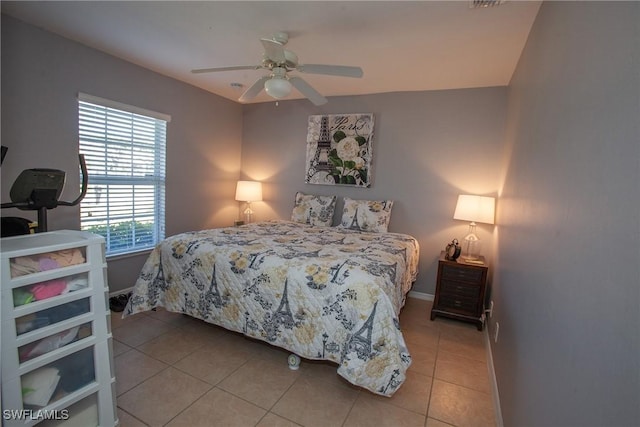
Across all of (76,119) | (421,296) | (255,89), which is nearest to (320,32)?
(255,89)

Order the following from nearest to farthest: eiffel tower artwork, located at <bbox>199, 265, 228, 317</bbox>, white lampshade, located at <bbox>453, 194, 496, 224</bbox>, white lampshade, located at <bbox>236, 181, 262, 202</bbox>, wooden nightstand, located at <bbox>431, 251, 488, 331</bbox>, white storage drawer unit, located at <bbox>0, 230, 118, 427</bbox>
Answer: white storage drawer unit, located at <bbox>0, 230, 118, 427</bbox>, eiffel tower artwork, located at <bbox>199, 265, 228, 317</bbox>, wooden nightstand, located at <bbox>431, 251, 488, 331</bbox>, white lampshade, located at <bbox>453, 194, 496, 224</bbox>, white lampshade, located at <bbox>236, 181, 262, 202</bbox>

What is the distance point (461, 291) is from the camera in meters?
2.87

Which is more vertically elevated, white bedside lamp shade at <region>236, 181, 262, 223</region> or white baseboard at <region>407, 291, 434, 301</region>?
white bedside lamp shade at <region>236, 181, 262, 223</region>

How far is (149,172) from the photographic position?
339 centimetres

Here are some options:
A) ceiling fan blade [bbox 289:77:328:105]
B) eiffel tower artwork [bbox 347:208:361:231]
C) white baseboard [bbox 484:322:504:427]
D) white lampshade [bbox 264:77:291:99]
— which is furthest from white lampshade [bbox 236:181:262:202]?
white baseboard [bbox 484:322:504:427]

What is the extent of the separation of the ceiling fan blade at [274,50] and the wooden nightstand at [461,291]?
Answer: 2337mm

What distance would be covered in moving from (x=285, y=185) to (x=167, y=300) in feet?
7.60

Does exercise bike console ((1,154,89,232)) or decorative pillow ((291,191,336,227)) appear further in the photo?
decorative pillow ((291,191,336,227))

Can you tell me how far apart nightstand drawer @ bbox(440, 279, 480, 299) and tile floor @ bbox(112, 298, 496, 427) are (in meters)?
0.45

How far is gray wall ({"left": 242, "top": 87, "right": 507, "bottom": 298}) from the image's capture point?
3197 millimetres

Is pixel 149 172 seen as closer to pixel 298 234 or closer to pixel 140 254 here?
pixel 140 254

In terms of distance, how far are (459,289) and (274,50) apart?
2.64 metres

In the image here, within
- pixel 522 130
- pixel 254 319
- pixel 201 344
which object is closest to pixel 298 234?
pixel 254 319

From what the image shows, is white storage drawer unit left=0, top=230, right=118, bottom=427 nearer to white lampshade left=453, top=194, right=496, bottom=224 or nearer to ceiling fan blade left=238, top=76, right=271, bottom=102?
ceiling fan blade left=238, top=76, right=271, bottom=102
